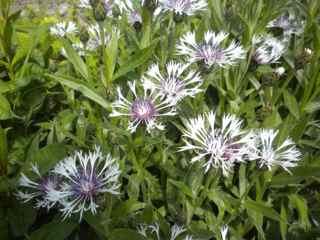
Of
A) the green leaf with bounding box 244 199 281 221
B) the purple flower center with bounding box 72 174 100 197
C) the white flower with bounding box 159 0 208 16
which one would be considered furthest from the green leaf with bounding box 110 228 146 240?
the white flower with bounding box 159 0 208 16

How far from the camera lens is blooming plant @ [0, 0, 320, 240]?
1114 mm

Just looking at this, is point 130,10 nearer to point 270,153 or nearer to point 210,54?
point 210,54

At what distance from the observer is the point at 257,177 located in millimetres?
1262

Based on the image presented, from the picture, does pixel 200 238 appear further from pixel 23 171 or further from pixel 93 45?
pixel 93 45

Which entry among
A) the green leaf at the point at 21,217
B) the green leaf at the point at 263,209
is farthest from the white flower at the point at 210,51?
the green leaf at the point at 21,217

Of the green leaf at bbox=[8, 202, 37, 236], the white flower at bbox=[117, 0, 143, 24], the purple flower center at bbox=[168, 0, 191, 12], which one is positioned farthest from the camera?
the white flower at bbox=[117, 0, 143, 24]

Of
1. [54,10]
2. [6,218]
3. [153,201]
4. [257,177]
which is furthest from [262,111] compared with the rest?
[54,10]

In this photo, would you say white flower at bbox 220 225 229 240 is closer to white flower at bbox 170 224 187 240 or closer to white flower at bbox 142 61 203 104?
white flower at bbox 170 224 187 240

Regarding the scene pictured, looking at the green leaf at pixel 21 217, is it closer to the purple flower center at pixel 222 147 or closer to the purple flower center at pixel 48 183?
the purple flower center at pixel 48 183

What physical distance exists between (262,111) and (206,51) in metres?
0.30

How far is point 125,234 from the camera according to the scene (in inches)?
41.4

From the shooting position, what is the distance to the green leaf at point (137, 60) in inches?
50.6

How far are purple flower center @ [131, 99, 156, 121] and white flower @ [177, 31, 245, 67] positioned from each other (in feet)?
0.60

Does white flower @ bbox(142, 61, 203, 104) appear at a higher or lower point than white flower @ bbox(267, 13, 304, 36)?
lower
